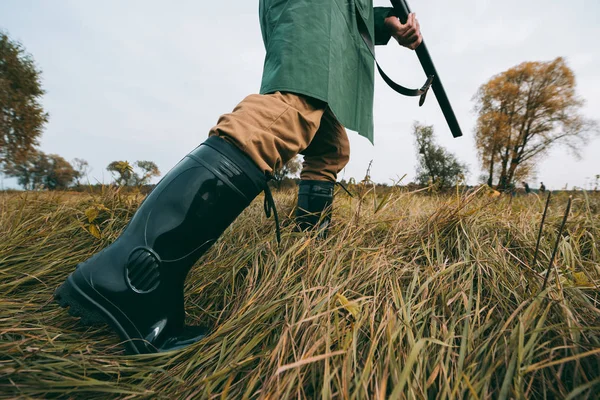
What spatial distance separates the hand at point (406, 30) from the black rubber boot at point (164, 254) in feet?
5.05

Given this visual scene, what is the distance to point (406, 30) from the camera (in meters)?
1.74

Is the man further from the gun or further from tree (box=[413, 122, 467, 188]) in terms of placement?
tree (box=[413, 122, 467, 188])

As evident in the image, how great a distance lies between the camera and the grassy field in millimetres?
562

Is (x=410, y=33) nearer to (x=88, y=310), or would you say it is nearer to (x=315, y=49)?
(x=315, y=49)

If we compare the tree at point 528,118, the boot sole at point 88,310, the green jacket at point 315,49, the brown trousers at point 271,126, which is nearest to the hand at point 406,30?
the green jacket at point 315,49

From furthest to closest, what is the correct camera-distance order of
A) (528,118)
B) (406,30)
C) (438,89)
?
1. (528,118)
2. (438,89)
3. (406,30)

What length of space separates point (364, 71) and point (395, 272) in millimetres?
1075

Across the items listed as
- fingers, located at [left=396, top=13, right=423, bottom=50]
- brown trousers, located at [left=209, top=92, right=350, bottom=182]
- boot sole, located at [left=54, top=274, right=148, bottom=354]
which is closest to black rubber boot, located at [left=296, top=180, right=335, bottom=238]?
brown trousers, located at [left=209, top=92, right=350, bottom=182]

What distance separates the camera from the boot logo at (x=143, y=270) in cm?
80

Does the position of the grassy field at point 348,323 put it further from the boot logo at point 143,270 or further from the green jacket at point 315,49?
the green jacket at point 315,49

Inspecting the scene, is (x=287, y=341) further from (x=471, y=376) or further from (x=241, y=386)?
(x=471, y=376)

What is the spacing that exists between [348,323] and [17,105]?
75.9ft

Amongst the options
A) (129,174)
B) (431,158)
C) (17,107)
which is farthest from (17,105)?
(431,158)

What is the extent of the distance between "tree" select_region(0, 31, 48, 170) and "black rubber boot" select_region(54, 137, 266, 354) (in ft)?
70.3
